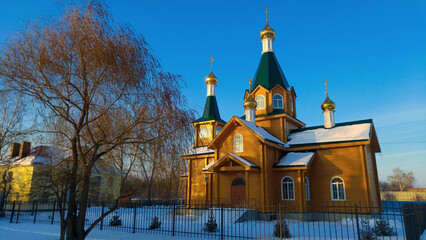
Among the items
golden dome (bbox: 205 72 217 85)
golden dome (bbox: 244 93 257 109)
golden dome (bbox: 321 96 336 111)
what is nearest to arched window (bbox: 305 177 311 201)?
golden dome (bbox: 321 96 336 111)

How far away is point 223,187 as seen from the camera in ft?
61.0

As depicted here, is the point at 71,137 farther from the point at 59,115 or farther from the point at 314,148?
the point at 314,148

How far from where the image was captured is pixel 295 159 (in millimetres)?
18062

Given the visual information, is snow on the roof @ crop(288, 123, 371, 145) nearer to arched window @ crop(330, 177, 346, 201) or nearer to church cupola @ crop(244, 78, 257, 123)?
arched window @ crop(330, 177, 346, 201)

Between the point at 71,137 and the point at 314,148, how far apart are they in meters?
14.8

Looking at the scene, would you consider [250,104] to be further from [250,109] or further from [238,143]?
[238,143]

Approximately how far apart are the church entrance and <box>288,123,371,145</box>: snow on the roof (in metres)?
4.52

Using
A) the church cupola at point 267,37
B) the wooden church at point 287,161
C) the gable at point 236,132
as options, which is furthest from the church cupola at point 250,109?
the church cupola at point 267,37

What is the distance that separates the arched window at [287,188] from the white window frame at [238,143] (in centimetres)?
330

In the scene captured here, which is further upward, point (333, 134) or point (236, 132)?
point (236, 132)

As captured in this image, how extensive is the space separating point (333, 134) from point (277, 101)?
4.73 m

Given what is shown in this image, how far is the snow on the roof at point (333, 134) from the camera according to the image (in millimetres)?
17577

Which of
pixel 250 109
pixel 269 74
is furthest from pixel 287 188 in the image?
pixel 269 74

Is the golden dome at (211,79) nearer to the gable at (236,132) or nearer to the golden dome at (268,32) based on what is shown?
the golden dome at (268,32)
